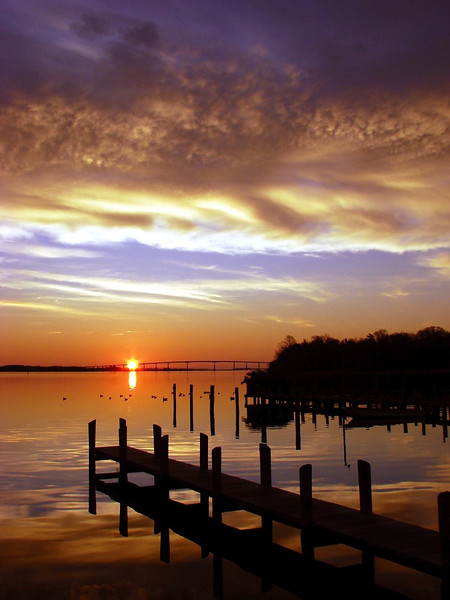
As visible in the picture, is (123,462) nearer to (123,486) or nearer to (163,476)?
(123,486)

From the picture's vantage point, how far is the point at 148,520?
733 inches

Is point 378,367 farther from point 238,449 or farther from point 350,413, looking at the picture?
point 238,449

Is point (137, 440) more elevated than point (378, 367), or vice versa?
point (378, 367)

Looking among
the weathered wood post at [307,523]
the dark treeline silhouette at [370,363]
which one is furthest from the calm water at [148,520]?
the dark treeline silhouette at [370,363]

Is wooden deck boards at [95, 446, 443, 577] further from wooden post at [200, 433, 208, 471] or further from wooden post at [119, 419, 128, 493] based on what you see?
wooden post at [119, 419, 128, 493]

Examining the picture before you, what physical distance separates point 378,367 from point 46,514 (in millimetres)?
53417

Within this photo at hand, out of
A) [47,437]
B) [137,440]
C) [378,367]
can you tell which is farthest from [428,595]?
[378,367]

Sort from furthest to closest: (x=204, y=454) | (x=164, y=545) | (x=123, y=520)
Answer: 1. (x=123, y=520)
2. (x=204, y=454)
3. (x=164, y=545)

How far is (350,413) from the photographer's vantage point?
39.8m

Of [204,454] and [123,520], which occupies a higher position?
[204,454]

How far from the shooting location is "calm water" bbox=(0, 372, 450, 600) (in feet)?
44.4

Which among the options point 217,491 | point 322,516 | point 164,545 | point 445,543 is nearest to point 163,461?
point 164,545

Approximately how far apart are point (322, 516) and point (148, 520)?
8214 mm

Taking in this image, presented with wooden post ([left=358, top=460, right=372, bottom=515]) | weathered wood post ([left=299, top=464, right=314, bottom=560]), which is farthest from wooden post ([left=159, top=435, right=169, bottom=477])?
wooden post ([left=358, top=460, right=372, bottom=515])
